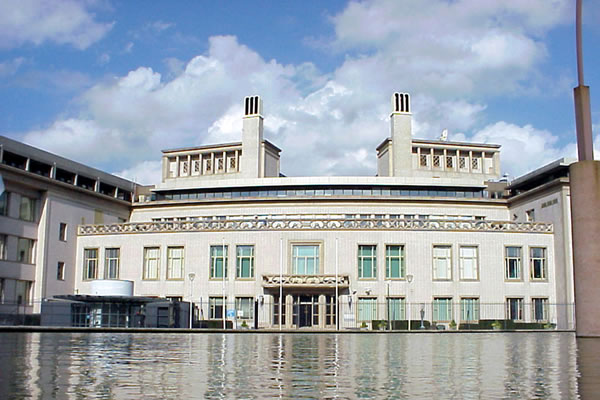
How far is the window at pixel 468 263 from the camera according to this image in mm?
59812

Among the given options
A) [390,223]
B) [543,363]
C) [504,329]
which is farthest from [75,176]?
[543,363]

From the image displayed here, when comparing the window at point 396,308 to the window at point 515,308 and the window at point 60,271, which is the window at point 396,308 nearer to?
the window at point 515,308

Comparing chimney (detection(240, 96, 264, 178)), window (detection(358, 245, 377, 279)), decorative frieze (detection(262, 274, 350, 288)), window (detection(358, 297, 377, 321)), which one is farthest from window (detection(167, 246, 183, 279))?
chimney (detection(240, 96, 264, 178))

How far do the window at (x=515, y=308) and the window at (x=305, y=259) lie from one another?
15800 millimetres

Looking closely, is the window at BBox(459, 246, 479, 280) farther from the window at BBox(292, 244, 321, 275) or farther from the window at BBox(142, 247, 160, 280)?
the window at BBox(142, 247, 160, 280)

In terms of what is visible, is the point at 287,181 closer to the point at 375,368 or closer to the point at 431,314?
the point at 431,314

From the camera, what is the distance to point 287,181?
2854 inches

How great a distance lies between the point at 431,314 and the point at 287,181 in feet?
70.6

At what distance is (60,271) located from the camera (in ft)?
208

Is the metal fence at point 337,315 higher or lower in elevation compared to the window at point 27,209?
lower

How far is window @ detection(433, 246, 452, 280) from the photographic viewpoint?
5966cm

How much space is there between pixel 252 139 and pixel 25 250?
97.1 feet

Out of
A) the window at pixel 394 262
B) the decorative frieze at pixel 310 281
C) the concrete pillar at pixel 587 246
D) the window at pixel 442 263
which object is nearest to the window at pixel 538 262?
the window at pixel 442 263

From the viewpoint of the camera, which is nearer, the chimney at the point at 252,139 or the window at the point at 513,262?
the window at the point at 513,262
